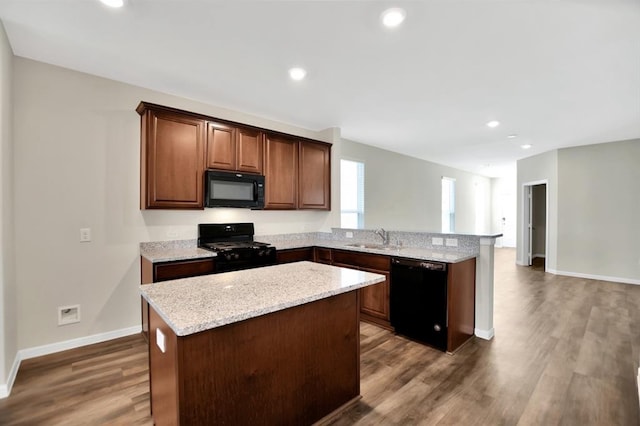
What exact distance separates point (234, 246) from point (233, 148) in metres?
1.13

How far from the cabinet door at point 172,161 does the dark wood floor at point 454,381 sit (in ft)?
4.73

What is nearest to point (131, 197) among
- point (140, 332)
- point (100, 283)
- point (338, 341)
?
point (100, 283)

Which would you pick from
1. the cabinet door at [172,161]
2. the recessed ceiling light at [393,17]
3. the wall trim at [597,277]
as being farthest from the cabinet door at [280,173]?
the wall trim at [597,277]

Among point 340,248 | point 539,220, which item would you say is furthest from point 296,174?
point 539,220

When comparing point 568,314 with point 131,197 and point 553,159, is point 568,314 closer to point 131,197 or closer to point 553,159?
point 553,159

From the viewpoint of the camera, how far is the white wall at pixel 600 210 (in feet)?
16.9

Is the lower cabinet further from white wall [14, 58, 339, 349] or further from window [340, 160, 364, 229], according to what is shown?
window [340, 160, 364, 229]

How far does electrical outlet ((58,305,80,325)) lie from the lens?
268 centimetres

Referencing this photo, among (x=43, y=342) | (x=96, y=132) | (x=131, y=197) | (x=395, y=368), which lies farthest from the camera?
(x=131, y=197)

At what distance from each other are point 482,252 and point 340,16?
97.5 inches

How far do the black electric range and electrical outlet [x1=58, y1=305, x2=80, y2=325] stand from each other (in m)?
1.23

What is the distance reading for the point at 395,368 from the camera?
242 cm

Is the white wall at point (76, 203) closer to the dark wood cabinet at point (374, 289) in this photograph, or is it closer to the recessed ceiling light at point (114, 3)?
the recessed ceiling light at point (114, 3)

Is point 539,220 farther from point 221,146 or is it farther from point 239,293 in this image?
point 239,293
